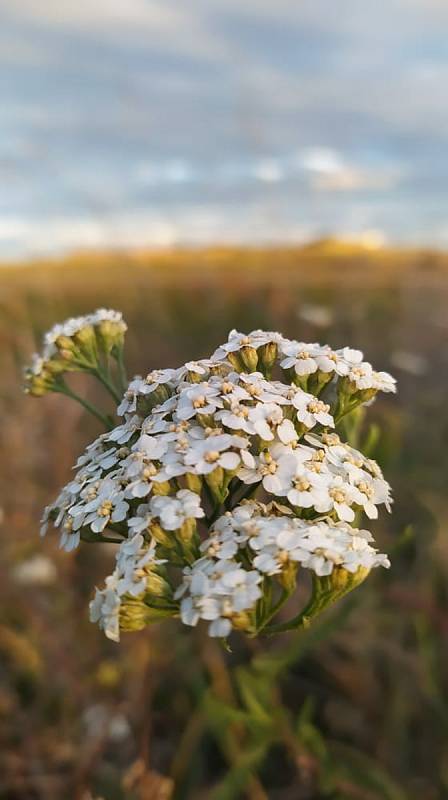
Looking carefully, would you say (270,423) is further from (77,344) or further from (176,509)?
(77,344)

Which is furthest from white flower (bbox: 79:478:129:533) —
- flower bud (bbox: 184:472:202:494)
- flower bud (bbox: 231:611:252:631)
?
flower bud (bbox: 231:611:252:631)

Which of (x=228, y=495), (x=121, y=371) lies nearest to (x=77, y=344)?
(x=121, y=371)

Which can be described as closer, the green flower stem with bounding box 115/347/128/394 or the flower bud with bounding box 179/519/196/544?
the flower bud with bounding box 179/519/196/544

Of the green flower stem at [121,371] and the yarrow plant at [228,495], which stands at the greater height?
the green flower stem at [121,371]

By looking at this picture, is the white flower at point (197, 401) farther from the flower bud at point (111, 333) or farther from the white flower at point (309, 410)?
the flower bud at point (111, 333)

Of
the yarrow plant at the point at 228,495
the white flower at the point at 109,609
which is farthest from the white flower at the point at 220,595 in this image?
the white flower at the point at 109,609

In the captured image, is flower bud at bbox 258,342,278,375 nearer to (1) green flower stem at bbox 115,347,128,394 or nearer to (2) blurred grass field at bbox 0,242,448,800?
(1) green flower stem at bbox 115,347,128,394

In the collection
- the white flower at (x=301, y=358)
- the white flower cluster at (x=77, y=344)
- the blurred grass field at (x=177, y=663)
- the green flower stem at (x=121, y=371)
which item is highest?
the white flower cluster at (x=77, y=344)

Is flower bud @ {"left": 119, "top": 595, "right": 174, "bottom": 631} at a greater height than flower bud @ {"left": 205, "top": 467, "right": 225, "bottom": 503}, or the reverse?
flower bud @ {"left": 205, "top": 467, "right": 225, "bottom": 503}
